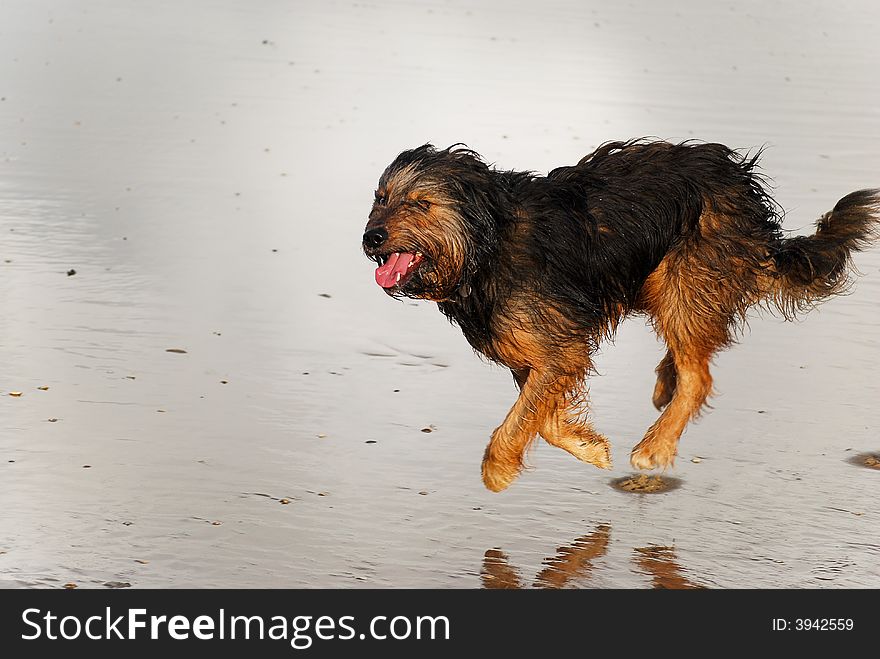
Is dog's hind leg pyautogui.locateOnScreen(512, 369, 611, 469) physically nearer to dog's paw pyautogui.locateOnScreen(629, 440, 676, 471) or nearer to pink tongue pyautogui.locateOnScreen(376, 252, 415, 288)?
dog's paw pyautogui.locateOnScreen(629, 440, 676, 471)

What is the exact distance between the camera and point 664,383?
277 inches

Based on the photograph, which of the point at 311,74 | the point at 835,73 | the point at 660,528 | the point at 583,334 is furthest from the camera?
the point at 835,73

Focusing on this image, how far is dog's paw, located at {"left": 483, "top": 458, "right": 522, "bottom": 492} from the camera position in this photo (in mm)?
5938

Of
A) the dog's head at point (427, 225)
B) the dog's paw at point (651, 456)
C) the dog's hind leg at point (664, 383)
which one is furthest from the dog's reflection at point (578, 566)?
the dog's hind leg at point (664, 383)

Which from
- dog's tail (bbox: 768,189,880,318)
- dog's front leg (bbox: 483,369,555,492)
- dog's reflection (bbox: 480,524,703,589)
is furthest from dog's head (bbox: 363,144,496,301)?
dog's tail (bbox: 768,189,880,318)

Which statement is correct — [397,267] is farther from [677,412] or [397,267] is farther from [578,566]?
[677,412]

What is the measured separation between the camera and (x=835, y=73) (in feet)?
57.7

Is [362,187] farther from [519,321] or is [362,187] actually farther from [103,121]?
[519,321]

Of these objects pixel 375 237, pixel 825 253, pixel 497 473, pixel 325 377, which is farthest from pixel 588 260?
pixel 325 377

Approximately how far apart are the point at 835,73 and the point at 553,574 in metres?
13.6

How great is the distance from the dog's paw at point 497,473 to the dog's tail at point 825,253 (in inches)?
66.4

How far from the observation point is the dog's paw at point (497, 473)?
19.5 feet

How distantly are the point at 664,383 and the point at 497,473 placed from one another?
141cm
